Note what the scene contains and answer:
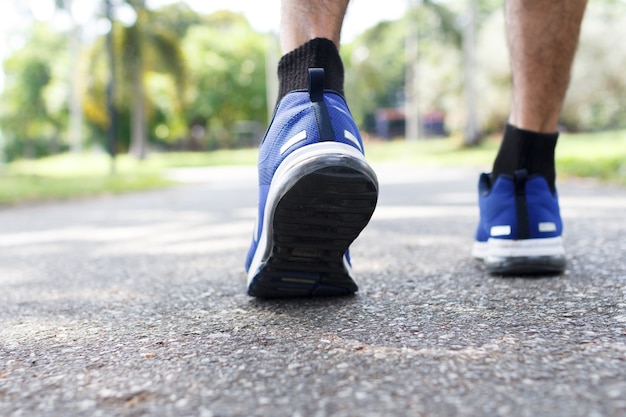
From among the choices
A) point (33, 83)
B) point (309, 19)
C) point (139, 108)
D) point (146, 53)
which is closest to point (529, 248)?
point (309, 19)

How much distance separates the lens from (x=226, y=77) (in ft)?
103

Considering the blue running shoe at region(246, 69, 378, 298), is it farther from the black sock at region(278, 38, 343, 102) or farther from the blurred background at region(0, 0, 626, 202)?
the blurred background at region(0, 0, 626, 202)

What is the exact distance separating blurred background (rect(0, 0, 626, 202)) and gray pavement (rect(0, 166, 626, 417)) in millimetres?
10239

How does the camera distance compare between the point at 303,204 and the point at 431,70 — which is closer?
the point at 303,204

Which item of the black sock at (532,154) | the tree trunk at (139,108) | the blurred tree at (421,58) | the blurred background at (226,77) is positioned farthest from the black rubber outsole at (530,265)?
the tree trunk at (139,108)

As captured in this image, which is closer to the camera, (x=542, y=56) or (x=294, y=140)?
(x=294, y=140)

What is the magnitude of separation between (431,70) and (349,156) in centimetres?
2515

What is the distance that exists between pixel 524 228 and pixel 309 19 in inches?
24.6

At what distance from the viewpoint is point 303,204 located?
98 centimetres

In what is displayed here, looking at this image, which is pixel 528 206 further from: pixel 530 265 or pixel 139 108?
pixel 139 108

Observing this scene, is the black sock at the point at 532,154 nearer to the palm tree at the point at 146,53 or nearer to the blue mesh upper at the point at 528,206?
the blue mesh upper at the point at 528,206

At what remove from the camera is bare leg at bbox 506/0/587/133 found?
137 centimetres

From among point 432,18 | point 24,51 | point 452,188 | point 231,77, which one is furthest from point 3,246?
point 24,51

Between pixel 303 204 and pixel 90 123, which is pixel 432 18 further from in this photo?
pixel 90 123
